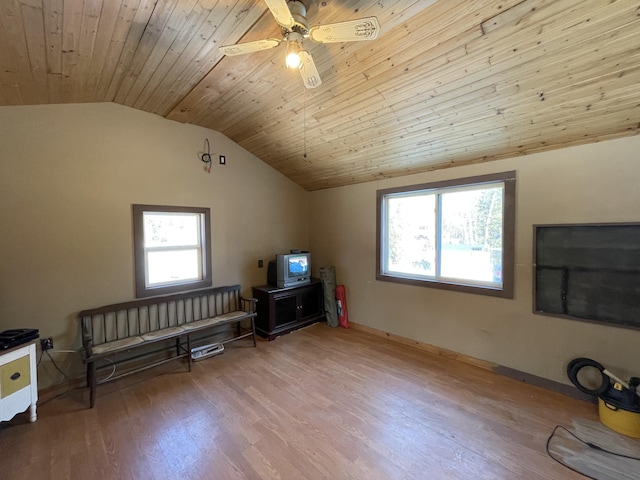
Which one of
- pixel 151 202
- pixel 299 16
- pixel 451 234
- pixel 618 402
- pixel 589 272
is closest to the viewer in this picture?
pixel 299 16

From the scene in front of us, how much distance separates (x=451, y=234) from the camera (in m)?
3.41

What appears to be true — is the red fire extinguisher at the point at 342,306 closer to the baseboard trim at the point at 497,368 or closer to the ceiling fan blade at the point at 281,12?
the baseboard trim at the point at 497,368

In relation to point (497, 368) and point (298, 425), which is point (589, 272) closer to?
point (497, 368)

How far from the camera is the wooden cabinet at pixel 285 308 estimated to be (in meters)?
3.95

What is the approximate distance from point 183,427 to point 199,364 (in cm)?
110

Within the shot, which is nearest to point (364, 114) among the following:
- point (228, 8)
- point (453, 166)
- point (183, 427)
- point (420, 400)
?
point (453, 166)

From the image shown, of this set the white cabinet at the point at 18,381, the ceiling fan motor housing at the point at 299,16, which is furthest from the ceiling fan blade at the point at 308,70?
the white cabinet at the point at 18,381

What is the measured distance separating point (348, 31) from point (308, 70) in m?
0.41

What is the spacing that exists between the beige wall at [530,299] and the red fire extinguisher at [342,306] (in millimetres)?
517

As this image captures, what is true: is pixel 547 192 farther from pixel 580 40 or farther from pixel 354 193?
pixel 354 193

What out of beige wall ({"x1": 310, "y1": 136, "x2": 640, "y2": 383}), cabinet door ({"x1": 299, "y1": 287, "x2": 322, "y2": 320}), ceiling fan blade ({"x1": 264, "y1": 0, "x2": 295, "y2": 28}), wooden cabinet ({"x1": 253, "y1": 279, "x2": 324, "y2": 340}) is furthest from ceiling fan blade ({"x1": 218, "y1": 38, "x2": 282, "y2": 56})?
cabinet door ({"x1": 299, "y1": 287, "x2": 322, "y2": 320})

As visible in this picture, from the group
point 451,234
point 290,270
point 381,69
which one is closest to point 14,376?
point 290,270

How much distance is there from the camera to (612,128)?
88.6 inches

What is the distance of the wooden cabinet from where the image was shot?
155 inches
